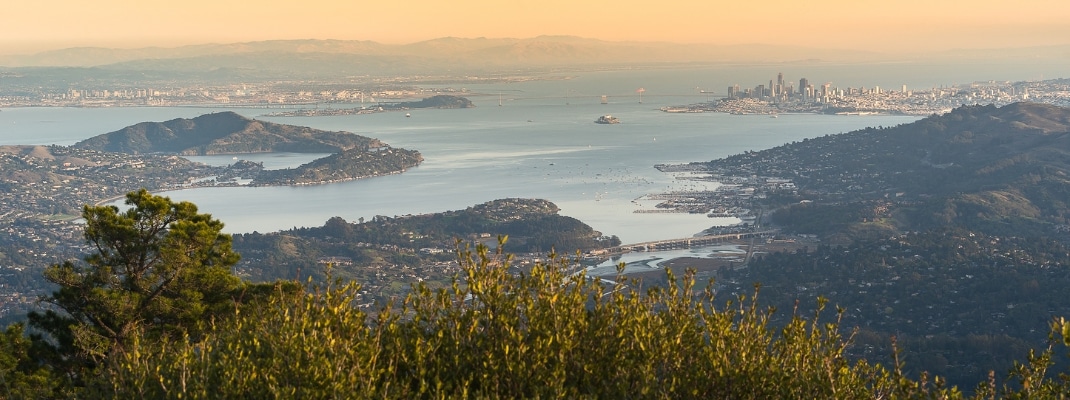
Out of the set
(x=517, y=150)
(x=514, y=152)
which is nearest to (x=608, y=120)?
(x=517, y=150)

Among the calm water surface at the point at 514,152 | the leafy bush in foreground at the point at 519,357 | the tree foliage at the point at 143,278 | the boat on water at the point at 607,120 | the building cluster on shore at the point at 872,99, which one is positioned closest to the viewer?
the leafy bush in foreground at the point at 519,357

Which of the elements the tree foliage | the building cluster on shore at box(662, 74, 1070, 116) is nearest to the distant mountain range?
the building cluster on shore at box(662, 74, 1070, 116)

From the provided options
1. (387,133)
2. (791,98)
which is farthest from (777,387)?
(791,98)

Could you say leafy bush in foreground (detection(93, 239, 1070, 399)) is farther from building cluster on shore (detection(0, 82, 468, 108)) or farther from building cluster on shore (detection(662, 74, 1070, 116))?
building cluster on shore (detection(0, 82, 468, 108))

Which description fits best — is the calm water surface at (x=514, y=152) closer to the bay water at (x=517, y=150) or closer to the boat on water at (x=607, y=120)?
the bay water at (x=517, y=150)

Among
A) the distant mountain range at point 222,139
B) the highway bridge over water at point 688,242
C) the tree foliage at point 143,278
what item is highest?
the tree foliage at point 143,278

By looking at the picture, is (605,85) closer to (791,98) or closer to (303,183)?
(791,98)

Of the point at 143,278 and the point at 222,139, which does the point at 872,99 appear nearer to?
the point at 222,139

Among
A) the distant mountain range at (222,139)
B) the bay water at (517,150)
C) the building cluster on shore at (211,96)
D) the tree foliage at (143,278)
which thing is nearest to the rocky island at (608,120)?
the bay water at (517,150)
